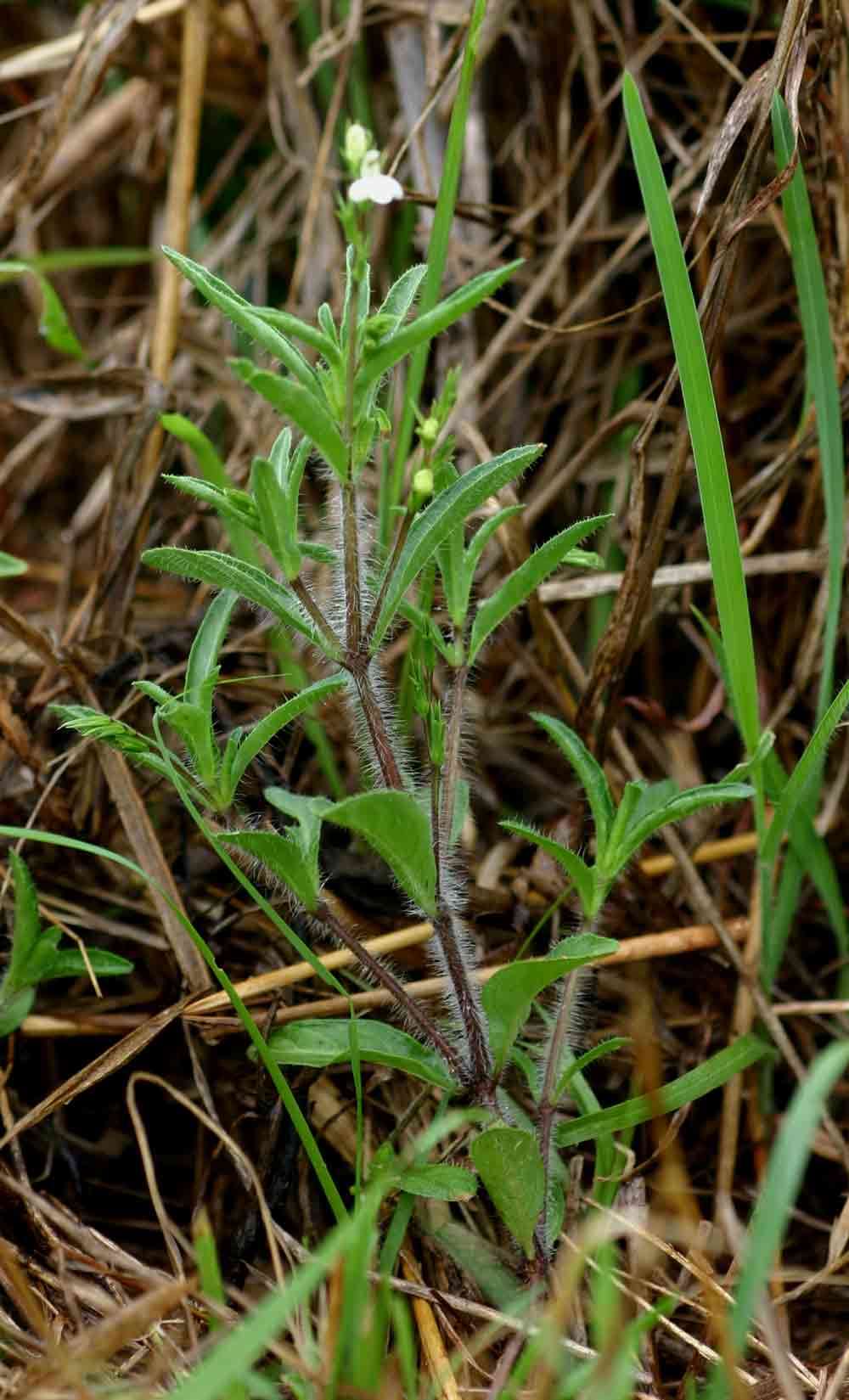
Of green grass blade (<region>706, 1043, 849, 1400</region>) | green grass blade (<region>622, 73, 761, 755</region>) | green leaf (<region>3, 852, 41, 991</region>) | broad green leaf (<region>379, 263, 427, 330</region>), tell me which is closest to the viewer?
green grass blade (<region>706, 1043, 849, 1400</region>)

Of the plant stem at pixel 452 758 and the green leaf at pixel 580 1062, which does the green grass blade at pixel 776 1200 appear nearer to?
the green leaf at pixel 580 1062

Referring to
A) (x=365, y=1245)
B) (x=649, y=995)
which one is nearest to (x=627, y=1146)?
(x=649, y=995)

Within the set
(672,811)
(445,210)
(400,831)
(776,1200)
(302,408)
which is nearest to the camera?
(776,1200)

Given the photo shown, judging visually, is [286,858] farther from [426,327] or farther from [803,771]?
[803,771]

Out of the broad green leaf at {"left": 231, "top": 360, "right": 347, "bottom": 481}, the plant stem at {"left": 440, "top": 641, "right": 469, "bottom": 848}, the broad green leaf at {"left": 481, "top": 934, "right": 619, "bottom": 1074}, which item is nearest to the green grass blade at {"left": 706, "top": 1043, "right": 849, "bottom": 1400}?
the broad green leaf at {"left": 481, "top": 934, "right": 619, "bottom": 1074}

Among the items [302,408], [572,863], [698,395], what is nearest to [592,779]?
[572,863]

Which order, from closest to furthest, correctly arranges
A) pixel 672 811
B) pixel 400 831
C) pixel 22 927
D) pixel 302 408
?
pixel 302 408, pixel 400 831, pixel 672 811, pixel 22 927

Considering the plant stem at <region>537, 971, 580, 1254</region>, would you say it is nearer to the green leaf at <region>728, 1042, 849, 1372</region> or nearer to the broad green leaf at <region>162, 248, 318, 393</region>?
the green leaf at <region>728, 1042, 849, 1372</region>

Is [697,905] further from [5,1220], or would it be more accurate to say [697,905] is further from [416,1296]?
[5,1220]
